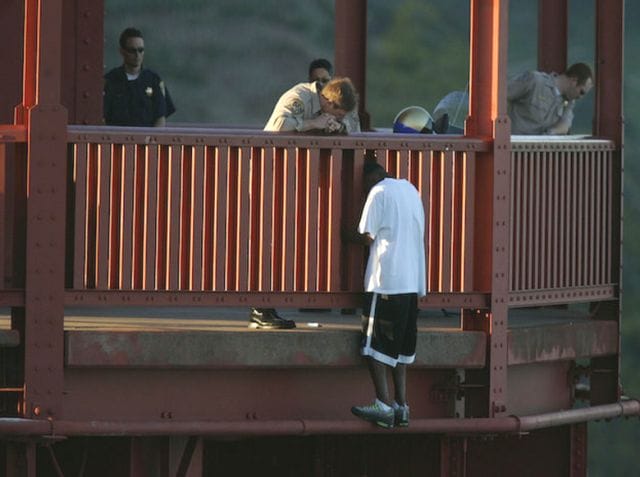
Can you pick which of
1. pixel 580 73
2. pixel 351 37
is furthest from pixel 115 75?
pixel 580 73

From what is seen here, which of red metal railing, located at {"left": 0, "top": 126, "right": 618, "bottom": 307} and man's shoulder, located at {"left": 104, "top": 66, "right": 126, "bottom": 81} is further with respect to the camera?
man's shoulder, located at {"left": 104, "top": 66, "right": 126, "bottom": 81}

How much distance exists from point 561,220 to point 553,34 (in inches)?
120

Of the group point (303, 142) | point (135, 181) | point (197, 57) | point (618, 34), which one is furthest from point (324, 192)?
point (197, 57)

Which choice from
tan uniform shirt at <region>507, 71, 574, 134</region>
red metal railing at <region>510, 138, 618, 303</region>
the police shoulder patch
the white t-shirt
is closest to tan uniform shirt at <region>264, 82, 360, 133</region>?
the police shoulder patch

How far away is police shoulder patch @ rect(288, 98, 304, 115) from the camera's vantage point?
1263 centimetres

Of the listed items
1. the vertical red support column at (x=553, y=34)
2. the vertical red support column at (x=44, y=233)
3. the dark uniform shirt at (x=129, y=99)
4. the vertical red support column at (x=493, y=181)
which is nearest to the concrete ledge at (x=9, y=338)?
the vertical red support column at (x=44, y=233)

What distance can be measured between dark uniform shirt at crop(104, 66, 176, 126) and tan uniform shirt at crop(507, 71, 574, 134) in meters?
2.46

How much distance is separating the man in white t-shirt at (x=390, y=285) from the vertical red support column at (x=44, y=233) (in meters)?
Answer: 1.66

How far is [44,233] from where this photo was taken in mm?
11734

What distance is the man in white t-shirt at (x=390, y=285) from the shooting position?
12.0m

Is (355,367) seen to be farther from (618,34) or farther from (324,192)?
(618,34)

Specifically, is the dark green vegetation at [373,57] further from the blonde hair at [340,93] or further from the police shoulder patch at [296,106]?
the blonde hair at [340,93]

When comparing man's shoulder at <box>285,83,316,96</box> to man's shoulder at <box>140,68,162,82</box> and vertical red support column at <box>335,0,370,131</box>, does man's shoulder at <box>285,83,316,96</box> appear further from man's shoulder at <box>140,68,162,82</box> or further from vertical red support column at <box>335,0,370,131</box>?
vertical red support column at <box>335,0,370,131</box>

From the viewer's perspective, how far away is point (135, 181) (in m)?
12.0
